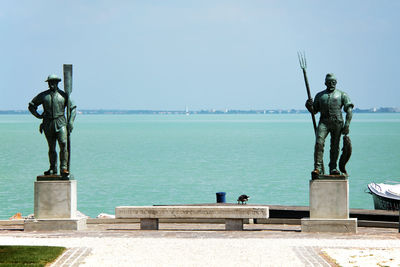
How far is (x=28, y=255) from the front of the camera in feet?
52.6

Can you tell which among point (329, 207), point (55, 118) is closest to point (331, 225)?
point (329, 207)

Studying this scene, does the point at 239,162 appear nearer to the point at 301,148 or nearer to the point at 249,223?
the point at 301,148

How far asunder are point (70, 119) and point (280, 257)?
279 inches

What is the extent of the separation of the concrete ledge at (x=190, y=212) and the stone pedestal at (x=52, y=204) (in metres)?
1.11

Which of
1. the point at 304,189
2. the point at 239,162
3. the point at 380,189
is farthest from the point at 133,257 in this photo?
the point at 239,162

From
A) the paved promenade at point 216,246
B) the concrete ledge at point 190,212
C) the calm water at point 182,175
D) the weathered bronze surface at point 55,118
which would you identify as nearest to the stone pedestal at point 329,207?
the paved promenade at point 216,246

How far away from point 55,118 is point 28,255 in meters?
5.47

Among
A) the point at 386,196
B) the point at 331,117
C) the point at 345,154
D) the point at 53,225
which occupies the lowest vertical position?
the point at 53,225

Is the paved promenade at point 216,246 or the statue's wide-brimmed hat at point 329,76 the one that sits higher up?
the statue's wide-brimmed hat at point 329,76

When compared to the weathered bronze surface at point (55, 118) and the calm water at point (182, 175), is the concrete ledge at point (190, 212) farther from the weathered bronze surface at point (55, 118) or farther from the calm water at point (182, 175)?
the calm water at point (182, 175)

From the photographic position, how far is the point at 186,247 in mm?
17359

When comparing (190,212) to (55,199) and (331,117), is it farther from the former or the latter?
(331,117)

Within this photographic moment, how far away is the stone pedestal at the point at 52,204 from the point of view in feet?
67.5

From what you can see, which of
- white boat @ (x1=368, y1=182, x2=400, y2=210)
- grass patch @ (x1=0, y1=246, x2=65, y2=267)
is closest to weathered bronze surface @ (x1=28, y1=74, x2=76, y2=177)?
grass patch @ (x1=0, y1=246, x2=65, y2=267)
